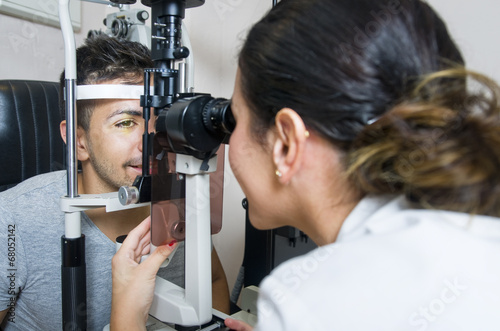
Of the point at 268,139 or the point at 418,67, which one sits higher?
the point at 418,67

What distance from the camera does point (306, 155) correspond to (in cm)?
52

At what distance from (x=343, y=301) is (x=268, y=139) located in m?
0.26

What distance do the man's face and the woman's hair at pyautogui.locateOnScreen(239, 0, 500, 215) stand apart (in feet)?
2.13

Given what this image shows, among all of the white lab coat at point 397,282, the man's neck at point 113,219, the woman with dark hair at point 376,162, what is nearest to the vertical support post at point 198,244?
the woman with dark hair at point 376,162

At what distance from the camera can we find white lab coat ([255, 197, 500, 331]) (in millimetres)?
365

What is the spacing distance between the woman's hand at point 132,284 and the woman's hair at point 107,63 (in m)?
0.46

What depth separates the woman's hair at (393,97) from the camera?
0.43 meters

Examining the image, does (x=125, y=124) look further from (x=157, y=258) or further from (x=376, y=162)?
(x=376, y=162)

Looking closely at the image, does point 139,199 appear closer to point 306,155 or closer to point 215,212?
point 215,212

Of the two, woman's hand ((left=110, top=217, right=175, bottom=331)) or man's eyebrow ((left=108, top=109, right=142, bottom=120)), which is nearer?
woman's hand ((left=110, top=217, right=175, bottom=331))

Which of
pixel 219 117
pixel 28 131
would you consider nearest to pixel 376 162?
pixel 219 117

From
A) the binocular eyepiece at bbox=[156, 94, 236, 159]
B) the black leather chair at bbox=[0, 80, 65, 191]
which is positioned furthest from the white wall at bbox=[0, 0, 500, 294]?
the binocular eyepiece at bbox=[156, 94, 236, 159]

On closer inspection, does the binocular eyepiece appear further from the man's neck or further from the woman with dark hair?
the man's neck

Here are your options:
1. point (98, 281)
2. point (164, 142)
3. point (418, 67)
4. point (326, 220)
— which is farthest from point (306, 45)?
point (98, 281)
